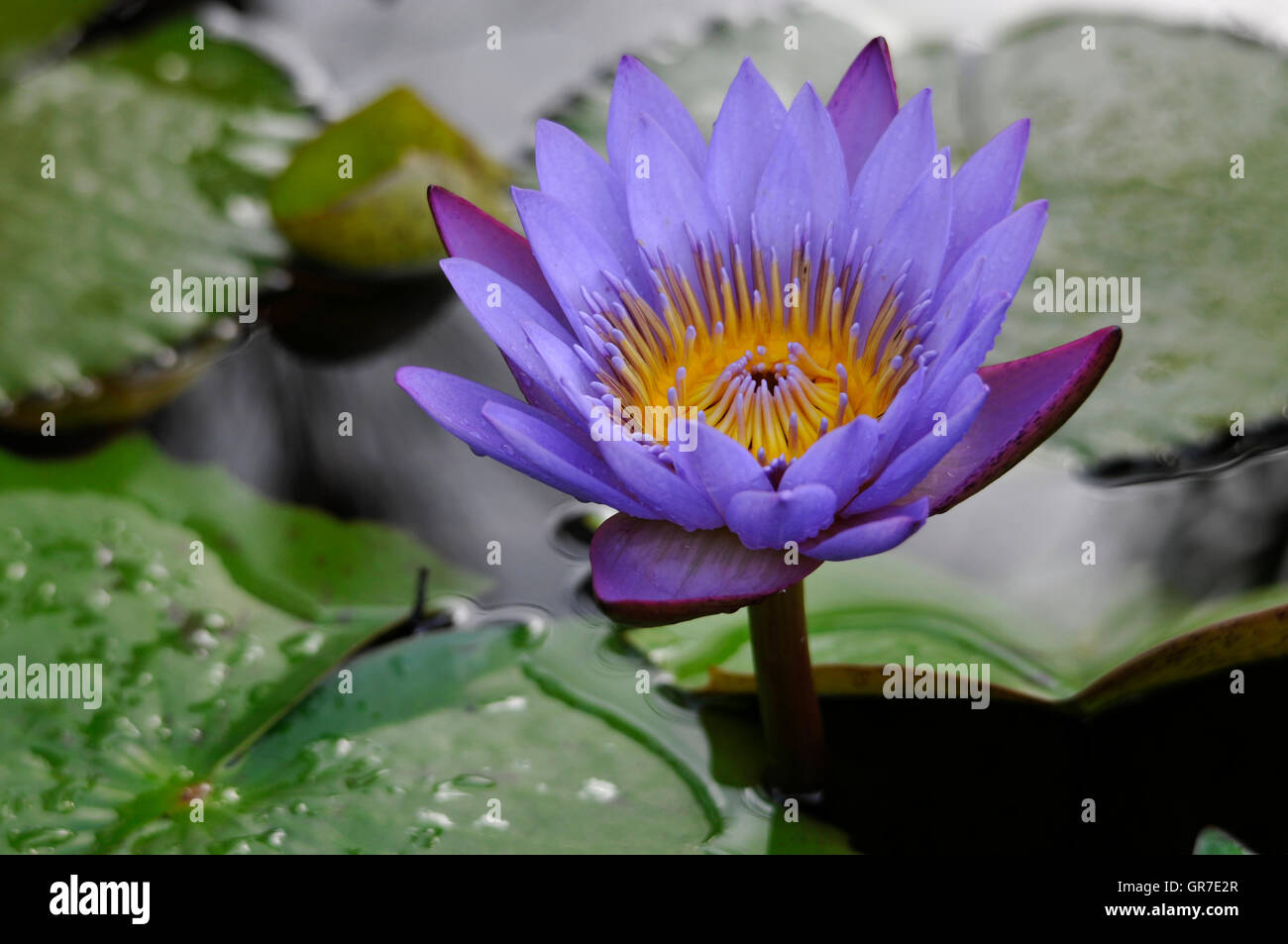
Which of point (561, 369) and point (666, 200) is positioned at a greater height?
point (666, 200)

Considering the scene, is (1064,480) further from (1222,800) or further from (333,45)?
(333,45)

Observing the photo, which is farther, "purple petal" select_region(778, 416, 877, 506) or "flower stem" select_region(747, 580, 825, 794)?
"flower stem" select_region(747, 580, 825, 794)

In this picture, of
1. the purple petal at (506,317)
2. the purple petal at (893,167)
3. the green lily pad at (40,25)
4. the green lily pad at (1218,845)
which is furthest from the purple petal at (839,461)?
the green lily pad at (40,25)

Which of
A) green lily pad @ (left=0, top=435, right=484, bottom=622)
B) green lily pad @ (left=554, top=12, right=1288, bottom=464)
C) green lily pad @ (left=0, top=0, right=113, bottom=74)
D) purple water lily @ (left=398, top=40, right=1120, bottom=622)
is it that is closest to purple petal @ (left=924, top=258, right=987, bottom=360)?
purple water lily @ (left=398, top=40, right=1120, bottom=622)

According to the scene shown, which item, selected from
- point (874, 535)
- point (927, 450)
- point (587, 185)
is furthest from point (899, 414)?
point (587, 185)

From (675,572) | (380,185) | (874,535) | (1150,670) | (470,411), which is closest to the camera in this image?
(874,535)

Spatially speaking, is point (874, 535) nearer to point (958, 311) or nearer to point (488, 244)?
point (958, 311)

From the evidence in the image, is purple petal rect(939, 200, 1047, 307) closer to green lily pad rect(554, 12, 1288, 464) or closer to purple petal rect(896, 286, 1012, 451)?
purple petal rect(896, 286, 1012, 451)
